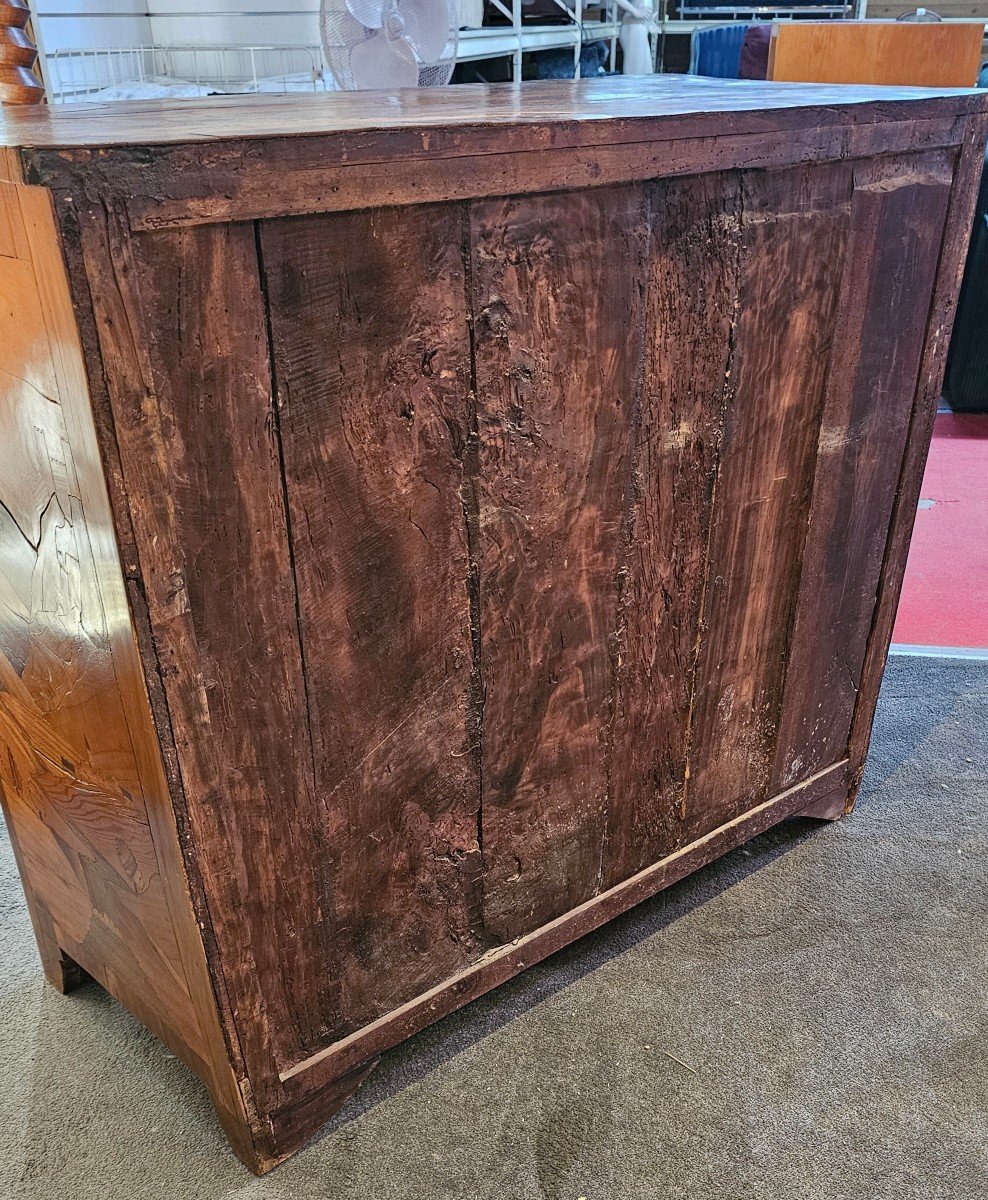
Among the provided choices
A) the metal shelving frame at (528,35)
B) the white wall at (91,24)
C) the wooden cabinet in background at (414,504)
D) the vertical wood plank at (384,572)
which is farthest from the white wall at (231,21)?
the vertical wood plank at (384,572)

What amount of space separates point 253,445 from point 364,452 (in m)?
0.12

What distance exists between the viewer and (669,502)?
1311 millimetres

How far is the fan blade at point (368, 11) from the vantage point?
185 cm

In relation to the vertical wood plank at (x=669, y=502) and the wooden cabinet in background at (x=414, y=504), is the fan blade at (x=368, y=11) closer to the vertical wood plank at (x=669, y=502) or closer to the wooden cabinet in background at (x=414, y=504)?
the wooden cabinet in background at (x=414, y=504)

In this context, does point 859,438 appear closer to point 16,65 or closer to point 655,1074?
Result: point 655,1074

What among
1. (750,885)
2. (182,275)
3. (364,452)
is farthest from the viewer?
(750,885)

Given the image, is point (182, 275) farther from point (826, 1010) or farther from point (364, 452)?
point (826, 1010)

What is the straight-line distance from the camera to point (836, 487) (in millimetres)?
1512

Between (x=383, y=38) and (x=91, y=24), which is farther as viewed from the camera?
(x=91, y=24)

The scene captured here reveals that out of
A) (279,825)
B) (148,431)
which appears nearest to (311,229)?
(148,431)

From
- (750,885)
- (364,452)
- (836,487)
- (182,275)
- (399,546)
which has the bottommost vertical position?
(750,885)

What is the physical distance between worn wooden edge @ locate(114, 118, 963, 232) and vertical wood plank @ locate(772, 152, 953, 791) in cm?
9

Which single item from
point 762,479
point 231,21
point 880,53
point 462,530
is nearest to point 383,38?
point 231,21

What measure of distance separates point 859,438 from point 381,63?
45.4 inches
